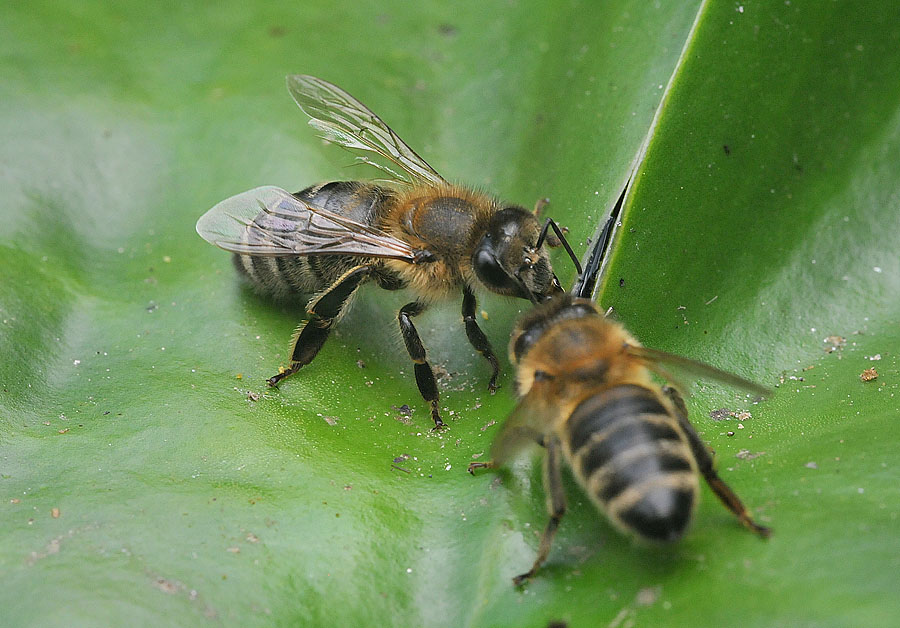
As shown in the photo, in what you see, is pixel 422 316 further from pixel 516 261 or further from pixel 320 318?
pixel 516 261

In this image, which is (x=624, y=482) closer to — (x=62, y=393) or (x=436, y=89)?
(x=62, y=393)

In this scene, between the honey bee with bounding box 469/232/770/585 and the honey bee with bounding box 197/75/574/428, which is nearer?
the honey bee with bounding box 469/232/770/585

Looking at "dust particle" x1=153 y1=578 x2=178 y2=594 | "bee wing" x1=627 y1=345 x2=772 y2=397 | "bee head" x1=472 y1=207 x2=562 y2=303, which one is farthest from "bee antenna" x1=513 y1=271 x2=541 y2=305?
"dust particle" x1=153 y1=578 x2=178 y2=594

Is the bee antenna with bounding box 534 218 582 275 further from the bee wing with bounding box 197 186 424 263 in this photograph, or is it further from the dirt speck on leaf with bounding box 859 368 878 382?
the dirt speck on leaf with bounding box 859 368 878 382

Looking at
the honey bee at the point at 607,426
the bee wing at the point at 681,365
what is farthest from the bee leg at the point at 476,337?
the bee wing at the point at 681,365

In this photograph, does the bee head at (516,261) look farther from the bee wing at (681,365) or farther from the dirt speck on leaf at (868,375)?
the dirt speck on leaf at (868,375)

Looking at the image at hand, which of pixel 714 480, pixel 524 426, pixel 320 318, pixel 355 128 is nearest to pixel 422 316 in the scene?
pixel 320 318
